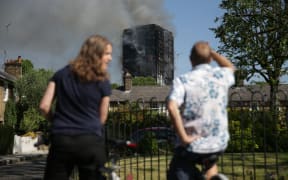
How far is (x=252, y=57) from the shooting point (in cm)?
2127

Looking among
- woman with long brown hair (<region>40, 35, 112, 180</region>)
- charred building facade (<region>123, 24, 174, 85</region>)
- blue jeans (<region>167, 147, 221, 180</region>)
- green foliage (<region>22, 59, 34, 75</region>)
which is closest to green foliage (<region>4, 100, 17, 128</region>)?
woman with long brown hair (<region>40, 35, 112, 180</region>)

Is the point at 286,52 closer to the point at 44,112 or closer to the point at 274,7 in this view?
the point at 274,7

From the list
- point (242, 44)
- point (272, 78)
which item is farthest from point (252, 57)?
point (272, 78)

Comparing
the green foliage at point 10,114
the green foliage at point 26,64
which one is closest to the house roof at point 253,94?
the green foliage at point 10,114

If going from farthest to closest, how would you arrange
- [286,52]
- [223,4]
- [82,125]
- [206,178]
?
[223,4], [286,52], [206,178], [82,125]

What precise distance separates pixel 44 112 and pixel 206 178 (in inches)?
60.6

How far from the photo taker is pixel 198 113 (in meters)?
3.79

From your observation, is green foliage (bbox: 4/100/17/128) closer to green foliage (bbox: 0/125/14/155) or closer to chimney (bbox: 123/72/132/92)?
green foliage (bbox: 0/125/14/155)

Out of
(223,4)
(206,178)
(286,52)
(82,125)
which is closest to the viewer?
(82,125)

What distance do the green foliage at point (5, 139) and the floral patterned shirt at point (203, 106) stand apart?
27033 millimetres

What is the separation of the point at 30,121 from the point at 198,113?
40757 millimetres

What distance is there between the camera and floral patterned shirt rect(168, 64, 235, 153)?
3764mm

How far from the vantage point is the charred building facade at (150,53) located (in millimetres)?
178000

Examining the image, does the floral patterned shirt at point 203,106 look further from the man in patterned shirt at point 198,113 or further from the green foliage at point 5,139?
the green foliage at point 5,139
